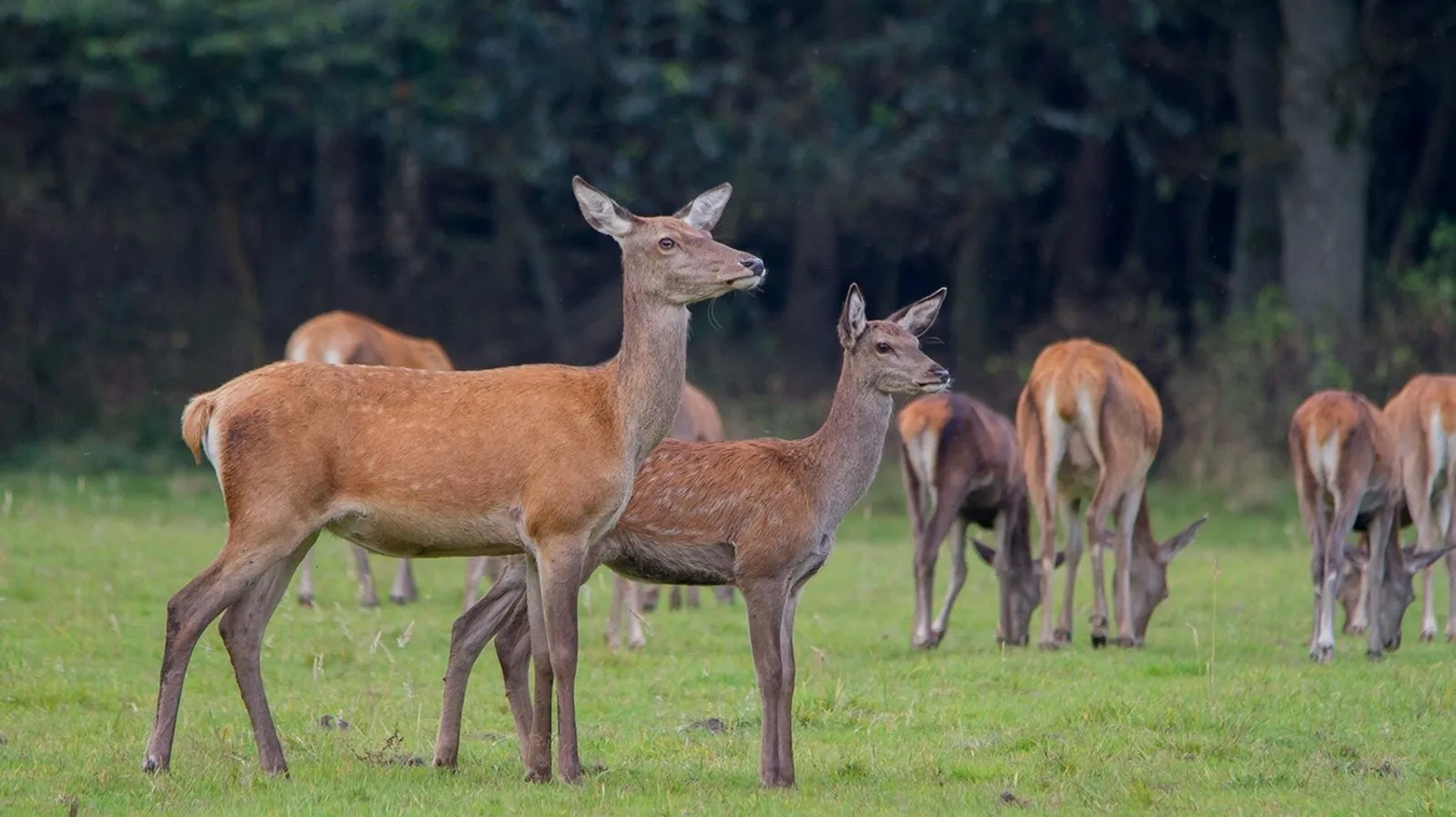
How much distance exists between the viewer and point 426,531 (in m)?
7.79

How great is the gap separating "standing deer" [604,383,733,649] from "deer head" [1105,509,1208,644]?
8.55 feet

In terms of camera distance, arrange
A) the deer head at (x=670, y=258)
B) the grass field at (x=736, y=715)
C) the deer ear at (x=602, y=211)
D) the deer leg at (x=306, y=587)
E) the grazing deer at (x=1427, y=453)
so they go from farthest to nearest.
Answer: the deer leg at (x=306, y=587), the grazing deer at (x=1427, y=453), the deer ear at (x=602, y=211), the deer head at (x=670, y=258), the grass field at (x=736, y=715)

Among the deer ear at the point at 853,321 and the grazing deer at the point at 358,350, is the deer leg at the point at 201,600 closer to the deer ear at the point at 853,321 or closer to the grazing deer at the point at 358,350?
the deer ear at the point at 853,321

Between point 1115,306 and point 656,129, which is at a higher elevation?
point 656,129

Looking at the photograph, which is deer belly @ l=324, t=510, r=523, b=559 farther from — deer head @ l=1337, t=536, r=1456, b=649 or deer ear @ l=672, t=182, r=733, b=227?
deer head @ l=1337, t=536, r=1456, b=649

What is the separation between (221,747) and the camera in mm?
8367

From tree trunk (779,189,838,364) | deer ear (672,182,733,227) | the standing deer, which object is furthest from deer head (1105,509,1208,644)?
tree trunk (779,189,838,364)

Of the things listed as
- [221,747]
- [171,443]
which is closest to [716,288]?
[221,747]

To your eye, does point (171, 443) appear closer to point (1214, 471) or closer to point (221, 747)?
point (1214, 471)

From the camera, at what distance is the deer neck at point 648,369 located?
8.00 meters

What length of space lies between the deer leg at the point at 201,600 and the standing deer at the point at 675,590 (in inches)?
169

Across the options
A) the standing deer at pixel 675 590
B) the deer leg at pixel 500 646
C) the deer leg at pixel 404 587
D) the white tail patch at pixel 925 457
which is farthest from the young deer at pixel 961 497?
the deer leg at pixel 500 646

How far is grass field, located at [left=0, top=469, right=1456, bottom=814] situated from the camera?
295 inches

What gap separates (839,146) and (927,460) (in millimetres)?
10402
